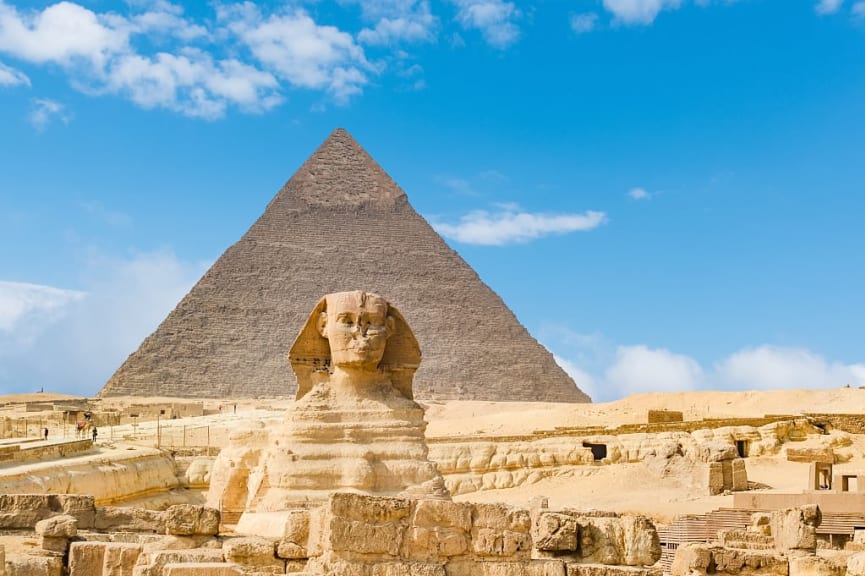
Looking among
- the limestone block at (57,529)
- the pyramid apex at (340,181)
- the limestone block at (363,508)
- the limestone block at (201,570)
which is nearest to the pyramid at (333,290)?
the pyramid apex at (340,181)

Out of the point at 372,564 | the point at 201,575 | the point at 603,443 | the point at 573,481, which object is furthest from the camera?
the point at 603,443

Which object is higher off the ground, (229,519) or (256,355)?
(256,355)

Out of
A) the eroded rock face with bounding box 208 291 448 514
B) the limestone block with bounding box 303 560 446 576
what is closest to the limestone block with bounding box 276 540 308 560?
the limestone block with bounding box 303 560 446 576

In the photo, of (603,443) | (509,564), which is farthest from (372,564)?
(603,443)

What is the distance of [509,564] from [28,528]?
10.6 ft

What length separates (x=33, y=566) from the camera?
4816 millimetres

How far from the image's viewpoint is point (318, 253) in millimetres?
169000

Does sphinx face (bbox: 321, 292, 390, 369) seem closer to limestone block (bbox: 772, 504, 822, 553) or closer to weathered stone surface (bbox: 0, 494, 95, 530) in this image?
weathered stone surface (bbox: 0, 494, 95, 530)

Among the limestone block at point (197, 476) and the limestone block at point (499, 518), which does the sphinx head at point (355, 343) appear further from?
the limestone block at point (197, 476)

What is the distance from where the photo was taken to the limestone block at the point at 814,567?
490 centimetres

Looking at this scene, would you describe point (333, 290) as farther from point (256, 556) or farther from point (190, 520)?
point (256, 556)

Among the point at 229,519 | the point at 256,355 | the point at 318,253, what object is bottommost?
the point at 229,519

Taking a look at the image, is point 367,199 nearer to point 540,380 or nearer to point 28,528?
point 540,380

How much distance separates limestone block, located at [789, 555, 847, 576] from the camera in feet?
16.1
